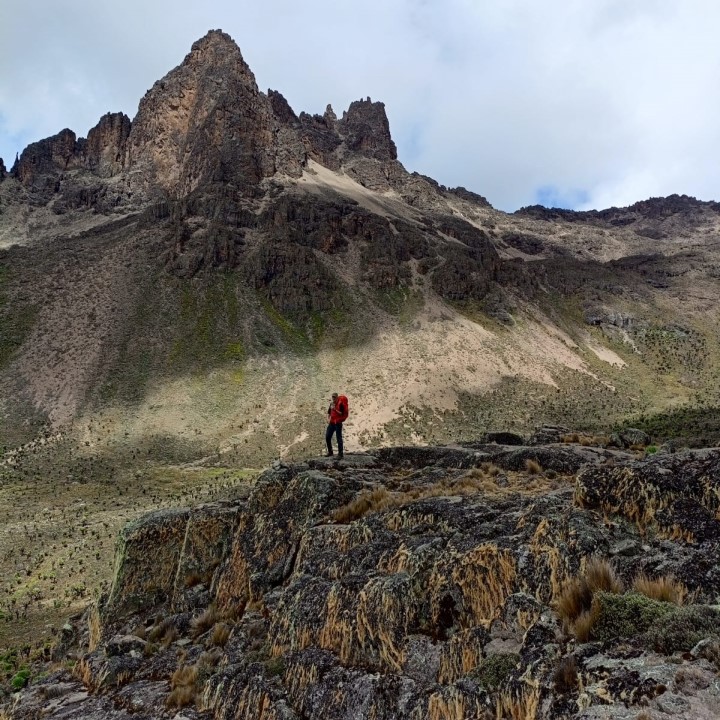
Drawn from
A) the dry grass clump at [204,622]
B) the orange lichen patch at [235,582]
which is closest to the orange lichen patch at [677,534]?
the orange lichen patch at [235,582]

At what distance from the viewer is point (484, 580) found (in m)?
7.04

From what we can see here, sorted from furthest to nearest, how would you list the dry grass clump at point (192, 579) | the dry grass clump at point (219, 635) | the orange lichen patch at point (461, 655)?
the dry grass clump at point (192, 579) → the dry grass clump at point (219, 635) → the orange lichen patch at point (461, 655)

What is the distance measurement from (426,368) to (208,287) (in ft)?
127

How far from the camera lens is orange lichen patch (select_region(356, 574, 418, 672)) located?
7051 mm

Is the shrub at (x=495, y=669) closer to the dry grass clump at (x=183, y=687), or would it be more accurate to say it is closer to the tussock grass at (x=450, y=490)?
the tussock grass at (x=450, y=490)

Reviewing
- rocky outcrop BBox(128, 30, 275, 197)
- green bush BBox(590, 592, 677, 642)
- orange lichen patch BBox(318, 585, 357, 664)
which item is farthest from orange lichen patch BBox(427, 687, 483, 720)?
rocky outcrop BBox(128, 30, 275, 197)

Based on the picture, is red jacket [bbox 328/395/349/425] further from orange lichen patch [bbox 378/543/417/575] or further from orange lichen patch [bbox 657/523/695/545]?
orange lichen patch [bbox 657/523/695/545]

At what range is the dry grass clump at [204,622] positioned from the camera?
1096 centimetres

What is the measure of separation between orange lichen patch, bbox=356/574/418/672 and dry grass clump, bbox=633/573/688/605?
9.40 ft

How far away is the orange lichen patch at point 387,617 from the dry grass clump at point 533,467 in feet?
17.9

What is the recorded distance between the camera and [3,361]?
7212 cm

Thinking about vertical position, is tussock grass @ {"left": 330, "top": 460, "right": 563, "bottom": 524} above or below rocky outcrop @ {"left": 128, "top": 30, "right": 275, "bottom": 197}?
below

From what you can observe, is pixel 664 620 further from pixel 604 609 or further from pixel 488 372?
pixel 488 372

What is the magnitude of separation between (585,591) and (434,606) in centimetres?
212
